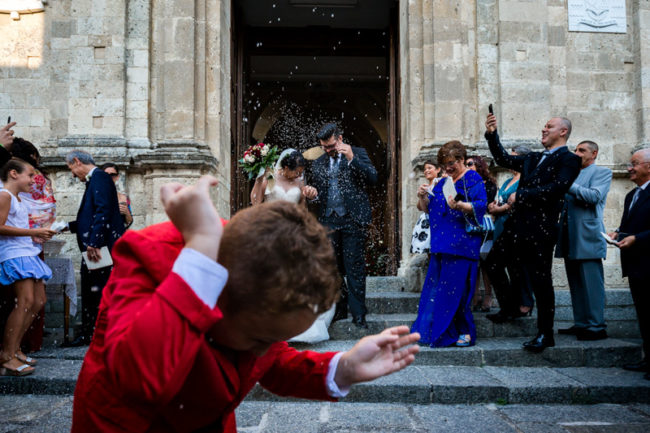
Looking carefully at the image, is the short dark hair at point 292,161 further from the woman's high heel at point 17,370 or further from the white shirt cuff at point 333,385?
the white shirt cuff at point 333,385

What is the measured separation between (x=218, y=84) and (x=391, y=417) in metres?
5.82

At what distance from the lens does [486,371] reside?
4.67 m

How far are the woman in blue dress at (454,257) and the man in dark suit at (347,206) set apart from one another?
71 centimetres

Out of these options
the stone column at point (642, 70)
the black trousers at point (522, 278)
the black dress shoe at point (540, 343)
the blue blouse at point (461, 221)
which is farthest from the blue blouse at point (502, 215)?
the stone column at point (642, 70)

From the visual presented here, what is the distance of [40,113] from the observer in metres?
8.09

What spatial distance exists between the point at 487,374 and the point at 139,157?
17.5 ft

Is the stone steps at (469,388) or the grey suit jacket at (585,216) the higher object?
the grey suit jacket at (585,216)

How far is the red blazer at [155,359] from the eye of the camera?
3.18ft

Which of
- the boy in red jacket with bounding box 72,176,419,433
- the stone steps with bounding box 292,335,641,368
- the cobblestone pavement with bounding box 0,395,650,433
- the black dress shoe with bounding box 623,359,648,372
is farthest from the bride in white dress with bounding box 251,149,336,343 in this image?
the boy in red jacket with bounding box 72,176,419,433

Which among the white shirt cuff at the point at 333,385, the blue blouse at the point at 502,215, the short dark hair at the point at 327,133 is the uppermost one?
the short dark hair at the point at 327,133

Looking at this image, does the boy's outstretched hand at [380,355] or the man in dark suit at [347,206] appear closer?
the boy's outstretched hand at [380,355]

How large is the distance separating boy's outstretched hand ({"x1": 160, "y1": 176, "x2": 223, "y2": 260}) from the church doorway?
25.8 feet

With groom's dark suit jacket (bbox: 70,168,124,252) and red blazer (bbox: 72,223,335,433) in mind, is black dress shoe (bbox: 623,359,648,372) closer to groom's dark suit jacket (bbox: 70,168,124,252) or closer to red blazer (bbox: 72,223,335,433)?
red blazer (bbox: 72,223,335,433)

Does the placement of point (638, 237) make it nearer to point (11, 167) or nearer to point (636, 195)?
point (636, 195)
